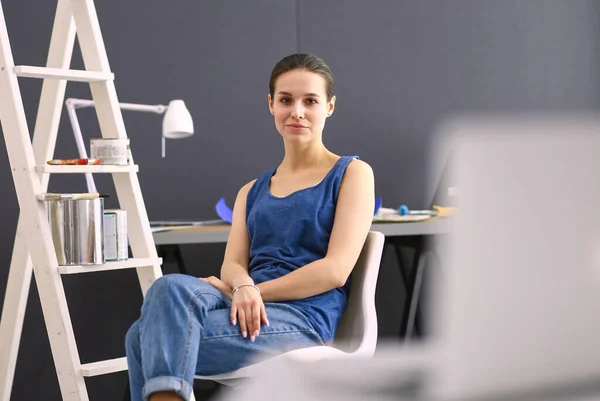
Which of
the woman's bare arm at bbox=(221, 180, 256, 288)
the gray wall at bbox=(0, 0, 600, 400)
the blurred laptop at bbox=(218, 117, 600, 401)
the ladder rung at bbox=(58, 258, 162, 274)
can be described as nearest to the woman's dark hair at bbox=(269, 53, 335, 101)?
the woman's bare arm at bbox=(221, 180, 256, 288)

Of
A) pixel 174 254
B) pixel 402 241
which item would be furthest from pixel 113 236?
pixel 402 241

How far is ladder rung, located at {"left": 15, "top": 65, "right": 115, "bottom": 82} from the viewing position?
2.11 m

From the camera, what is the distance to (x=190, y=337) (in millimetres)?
1552

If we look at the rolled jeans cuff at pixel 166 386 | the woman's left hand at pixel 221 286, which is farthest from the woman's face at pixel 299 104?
the rolled jeans cuff at pixel 166 386

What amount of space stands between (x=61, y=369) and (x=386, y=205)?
2.23 m

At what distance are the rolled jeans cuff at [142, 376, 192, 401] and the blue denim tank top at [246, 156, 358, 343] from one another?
1.39 feet

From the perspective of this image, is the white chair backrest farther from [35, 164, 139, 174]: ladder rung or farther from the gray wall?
the gray wall

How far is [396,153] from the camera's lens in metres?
3.96

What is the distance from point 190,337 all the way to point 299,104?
0.70 meters

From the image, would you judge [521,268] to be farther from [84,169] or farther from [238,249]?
[84,169]

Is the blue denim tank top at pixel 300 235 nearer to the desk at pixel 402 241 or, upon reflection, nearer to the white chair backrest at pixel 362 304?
the white chair backrest at pixel 362 304

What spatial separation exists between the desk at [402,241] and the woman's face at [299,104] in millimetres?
808

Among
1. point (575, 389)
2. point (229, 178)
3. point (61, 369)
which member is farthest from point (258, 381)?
point (229, 178)

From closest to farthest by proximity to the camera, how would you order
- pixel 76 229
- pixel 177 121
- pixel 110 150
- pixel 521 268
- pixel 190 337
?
1. pixel 521 268
2. pixel 190 337
3. pixel 76 229
4. pixel 110 150
5. pixel 177 121
